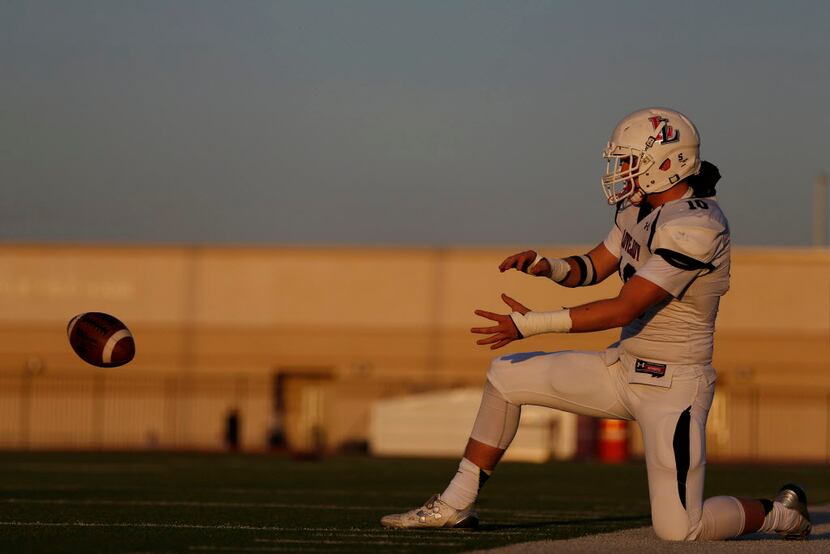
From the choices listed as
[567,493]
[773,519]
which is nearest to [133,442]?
[567,493]

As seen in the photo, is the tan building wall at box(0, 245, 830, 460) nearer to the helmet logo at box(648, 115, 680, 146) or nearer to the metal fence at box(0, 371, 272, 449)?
the metal fence at box(0, 371, 272, 449)

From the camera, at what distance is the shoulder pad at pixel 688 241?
773cm

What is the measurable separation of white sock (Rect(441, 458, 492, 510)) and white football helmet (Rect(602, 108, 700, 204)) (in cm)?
159

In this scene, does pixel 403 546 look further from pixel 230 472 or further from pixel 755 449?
pixel 755 449

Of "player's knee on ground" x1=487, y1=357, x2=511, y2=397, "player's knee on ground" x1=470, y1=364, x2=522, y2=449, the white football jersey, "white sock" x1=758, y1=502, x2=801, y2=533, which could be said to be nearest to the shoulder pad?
the white football jersey

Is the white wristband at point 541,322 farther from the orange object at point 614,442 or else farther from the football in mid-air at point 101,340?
the orange object at point 614,442

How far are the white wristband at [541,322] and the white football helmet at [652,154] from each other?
3.16ft

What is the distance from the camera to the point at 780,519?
819 cm

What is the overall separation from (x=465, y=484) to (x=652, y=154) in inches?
77.3

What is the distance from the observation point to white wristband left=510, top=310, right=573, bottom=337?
7512mm

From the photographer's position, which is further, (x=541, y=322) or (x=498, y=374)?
(x=498, y=374)

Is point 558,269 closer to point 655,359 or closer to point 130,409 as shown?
point 655,359

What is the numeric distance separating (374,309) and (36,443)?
9.82 m

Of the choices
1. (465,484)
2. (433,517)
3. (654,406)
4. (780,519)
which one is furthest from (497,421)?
(780,519)
